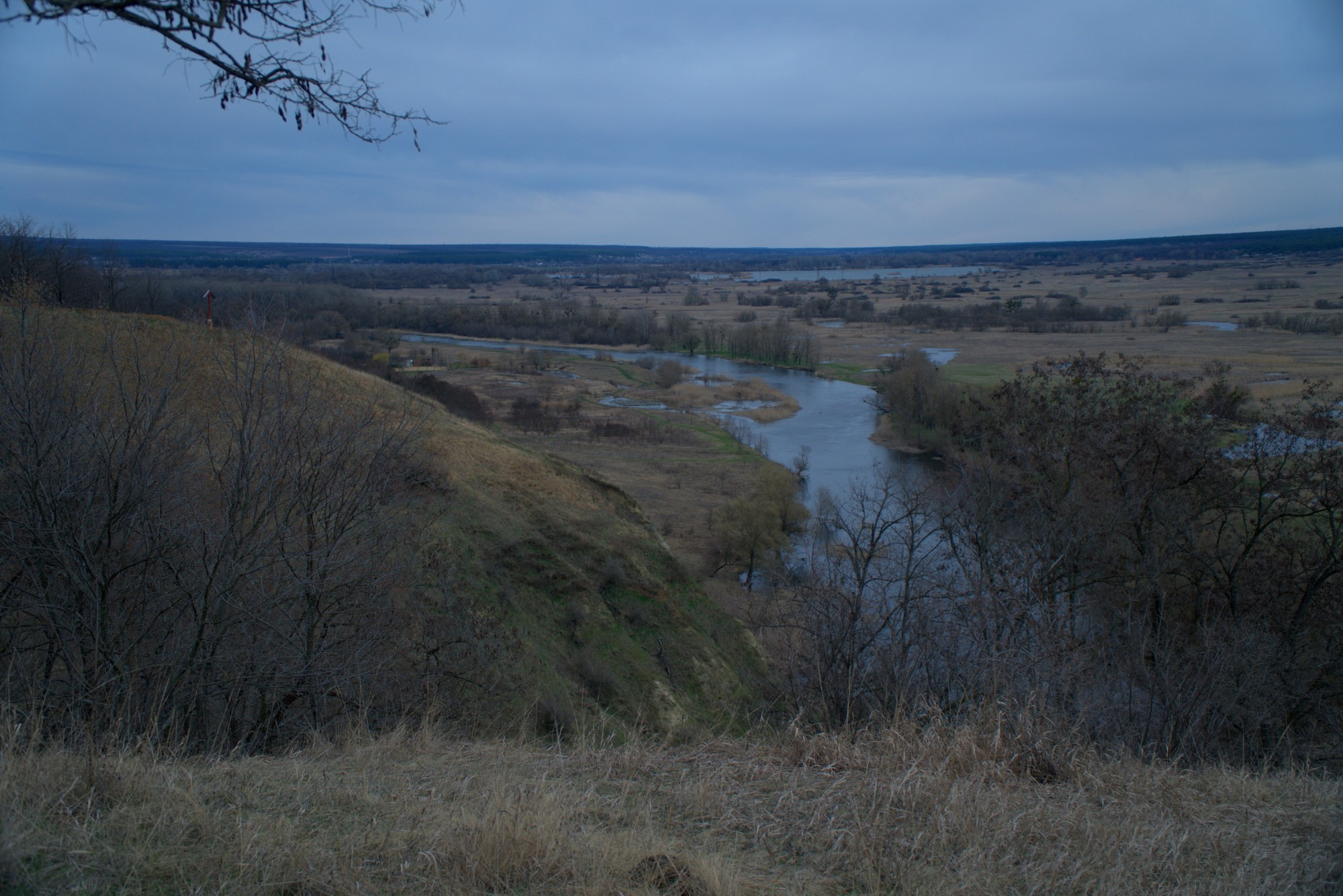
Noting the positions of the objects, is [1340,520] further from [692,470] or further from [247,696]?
[692,470]

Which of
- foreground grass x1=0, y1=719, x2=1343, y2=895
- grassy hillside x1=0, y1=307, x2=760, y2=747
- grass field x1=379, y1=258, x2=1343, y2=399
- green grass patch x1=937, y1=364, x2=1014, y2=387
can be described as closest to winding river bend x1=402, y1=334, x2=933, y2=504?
grass field x1=379, y1=258, x2=1343, y2=399

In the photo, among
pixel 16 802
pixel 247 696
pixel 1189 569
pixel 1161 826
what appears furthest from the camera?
pixel 1189 569

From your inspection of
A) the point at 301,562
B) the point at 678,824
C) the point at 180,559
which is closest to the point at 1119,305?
the point at 301,562

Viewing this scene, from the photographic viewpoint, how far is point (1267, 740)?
11.0m

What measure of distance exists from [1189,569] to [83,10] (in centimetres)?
1766

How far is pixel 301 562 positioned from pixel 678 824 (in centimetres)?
659

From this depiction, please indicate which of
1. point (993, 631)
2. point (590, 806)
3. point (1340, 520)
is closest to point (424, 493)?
point (993, 631)

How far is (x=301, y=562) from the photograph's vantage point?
872 centimetres

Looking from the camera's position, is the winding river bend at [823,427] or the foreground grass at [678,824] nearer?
the foreground grass at [678,824]

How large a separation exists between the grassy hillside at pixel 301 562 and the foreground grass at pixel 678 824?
1.23 m

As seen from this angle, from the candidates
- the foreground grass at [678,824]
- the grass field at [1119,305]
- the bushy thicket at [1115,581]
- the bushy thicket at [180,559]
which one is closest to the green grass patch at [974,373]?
the grass field at [1119,305]

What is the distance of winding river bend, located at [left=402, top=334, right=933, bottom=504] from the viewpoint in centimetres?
3588

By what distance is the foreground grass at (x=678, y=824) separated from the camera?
301cm

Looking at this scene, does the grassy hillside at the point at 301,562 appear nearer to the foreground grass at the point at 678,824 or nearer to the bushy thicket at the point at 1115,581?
the foreground grass at the point at 678,824
